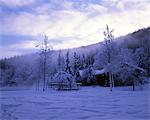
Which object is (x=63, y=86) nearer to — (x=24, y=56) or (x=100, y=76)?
(x=100, y=76)

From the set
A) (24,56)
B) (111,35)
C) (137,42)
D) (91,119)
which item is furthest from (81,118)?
(24,56)

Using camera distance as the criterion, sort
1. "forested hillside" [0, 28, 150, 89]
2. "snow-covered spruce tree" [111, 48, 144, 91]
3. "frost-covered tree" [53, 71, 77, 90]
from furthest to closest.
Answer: "frost-covered tree" [53, 71, 77, 90]
"forested hillside" [0, 28, 150, 89]
"snow-covered spruce tree" [111, 48, 144, 91]

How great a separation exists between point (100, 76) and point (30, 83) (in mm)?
37742

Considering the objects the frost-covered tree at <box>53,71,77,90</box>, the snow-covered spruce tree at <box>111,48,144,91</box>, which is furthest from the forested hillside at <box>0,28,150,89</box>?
the frost-covered tree at <box>53,71,77,90</box>

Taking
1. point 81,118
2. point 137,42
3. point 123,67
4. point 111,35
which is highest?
point 137,42

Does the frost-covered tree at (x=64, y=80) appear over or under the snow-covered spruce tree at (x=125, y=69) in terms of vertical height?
under

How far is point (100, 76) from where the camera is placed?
6969 centimetres

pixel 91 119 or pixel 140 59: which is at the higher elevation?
pixel 140 59

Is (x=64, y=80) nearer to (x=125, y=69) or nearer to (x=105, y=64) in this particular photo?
(x=105, y=64)

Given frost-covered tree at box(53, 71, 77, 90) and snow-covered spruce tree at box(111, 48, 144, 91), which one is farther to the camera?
frost-covered tree at box(53, 71, 77, 90)

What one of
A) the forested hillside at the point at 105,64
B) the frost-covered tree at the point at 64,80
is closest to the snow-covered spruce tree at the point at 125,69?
the forested hillside at the point at 105,64

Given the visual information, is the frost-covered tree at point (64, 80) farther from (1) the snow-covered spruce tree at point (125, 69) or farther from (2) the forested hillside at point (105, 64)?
(1) the snow-covered spruce tree at point (125, 69)

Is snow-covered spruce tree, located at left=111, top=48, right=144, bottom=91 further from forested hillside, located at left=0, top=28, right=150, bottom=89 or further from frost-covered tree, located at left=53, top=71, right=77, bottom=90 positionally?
frost-covered tree, located at left=53, top=71, right=77, bottom=90

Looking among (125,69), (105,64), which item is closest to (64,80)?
(105,64)
